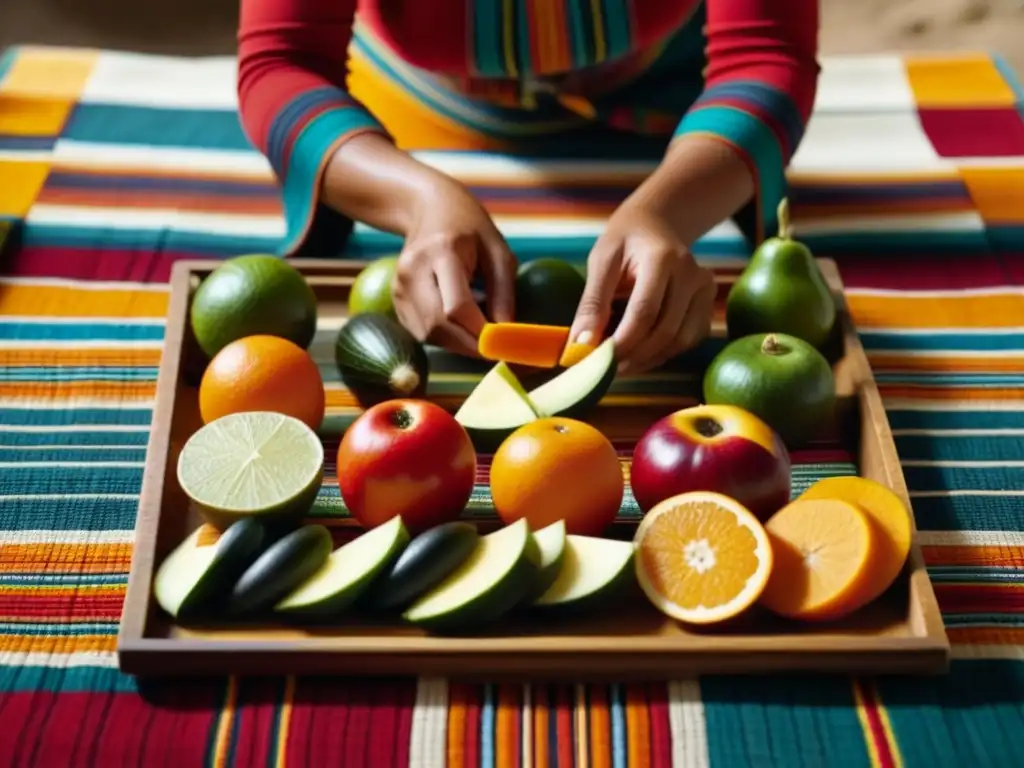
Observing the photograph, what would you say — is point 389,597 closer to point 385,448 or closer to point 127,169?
point 385,448

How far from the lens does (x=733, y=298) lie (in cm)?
108

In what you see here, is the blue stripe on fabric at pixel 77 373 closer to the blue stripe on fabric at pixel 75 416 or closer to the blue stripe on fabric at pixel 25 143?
the blue stripe on fabric at pixel 75 416

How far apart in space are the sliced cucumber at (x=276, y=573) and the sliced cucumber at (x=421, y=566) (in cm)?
5

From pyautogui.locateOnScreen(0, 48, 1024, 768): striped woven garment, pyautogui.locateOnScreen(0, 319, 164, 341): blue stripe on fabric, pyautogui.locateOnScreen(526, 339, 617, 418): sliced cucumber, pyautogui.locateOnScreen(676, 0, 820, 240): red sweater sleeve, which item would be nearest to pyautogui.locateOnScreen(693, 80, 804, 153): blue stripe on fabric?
pyautogui.locateOnScreen(676, 0, 820, 240): red sweater sleeve

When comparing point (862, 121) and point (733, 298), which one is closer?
point (733, 298)

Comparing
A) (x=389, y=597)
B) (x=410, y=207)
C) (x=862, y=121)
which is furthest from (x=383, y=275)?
(x=862, y=121)

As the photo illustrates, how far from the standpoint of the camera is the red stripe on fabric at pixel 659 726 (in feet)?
2.45

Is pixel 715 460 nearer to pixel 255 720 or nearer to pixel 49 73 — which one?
pixel 255 720

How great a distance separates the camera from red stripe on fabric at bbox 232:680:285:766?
75 centimetres

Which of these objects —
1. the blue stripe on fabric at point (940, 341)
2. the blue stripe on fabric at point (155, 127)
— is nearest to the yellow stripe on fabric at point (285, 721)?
the blue stripe on fabric at point (940, 341)

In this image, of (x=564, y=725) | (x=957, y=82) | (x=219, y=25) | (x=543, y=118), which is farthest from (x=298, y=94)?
(x=219, y=25)

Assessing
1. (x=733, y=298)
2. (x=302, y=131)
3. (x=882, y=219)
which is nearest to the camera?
(x=733, y=298)

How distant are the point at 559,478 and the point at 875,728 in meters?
0.26

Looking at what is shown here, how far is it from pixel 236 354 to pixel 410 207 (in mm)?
255
